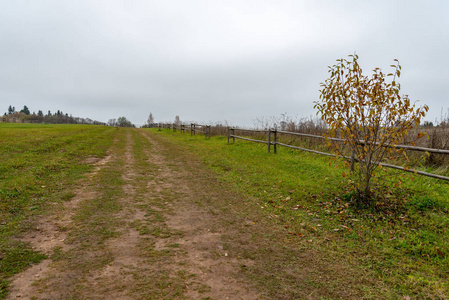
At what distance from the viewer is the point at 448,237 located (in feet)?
12.4

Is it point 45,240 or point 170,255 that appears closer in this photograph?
point 170,255

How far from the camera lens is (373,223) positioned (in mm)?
4426

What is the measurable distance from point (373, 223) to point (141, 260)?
12.9 ft

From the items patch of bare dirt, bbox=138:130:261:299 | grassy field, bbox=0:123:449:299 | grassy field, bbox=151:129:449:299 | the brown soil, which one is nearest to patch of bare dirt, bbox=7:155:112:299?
the brown soil

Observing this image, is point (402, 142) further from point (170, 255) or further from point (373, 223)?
point (170, 255)

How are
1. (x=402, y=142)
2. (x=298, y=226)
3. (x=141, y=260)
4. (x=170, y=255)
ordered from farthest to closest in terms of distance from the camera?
(x=402, y=142), (x=298, y=226), (x=170, y=255), (x=141, y=260)

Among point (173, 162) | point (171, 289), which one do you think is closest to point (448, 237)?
point (171, 289)

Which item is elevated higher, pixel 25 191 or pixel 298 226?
pixel 25 191

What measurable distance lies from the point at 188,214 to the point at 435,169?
23.5ft

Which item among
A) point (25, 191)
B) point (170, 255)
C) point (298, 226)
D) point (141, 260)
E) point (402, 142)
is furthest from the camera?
point (402, 142)

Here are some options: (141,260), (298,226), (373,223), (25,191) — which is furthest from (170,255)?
(25,191)

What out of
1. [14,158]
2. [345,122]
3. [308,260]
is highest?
[345,122]

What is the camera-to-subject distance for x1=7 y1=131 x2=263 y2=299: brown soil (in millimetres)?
2492

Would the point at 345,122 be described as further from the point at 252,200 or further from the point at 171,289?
the point at 171,289
